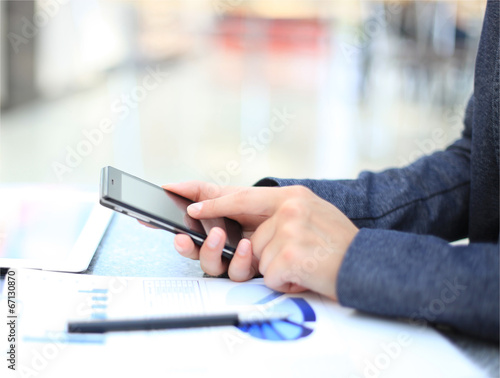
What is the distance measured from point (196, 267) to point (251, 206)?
12cm

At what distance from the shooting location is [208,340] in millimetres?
479

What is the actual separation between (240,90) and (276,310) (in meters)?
4.43

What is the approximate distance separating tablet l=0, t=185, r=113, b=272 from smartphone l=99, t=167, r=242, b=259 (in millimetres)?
105

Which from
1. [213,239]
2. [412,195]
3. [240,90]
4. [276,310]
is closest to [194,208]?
[213,239]

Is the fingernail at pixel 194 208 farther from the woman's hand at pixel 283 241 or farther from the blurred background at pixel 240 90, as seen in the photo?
the blurred background at pixel 240 90

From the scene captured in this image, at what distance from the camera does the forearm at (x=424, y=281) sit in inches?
19.2

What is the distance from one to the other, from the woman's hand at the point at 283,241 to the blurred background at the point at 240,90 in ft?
6.68

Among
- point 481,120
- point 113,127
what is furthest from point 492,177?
point 113,127

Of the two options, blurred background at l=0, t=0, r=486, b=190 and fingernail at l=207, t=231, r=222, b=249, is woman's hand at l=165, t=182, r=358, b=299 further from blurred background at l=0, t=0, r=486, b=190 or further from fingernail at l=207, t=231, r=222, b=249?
blurred background at l=0, t=0, r=486, b=190

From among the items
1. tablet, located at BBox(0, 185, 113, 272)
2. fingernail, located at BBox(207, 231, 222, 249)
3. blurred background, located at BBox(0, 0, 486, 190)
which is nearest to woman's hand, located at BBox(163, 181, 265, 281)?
fingernail, located at BBox(207, 231, 222, 249)

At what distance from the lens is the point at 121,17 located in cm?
529

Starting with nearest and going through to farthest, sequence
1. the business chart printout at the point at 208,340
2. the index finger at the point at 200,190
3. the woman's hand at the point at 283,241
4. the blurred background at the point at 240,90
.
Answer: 1. the business chart printout at the point at 208,340
2. the woman's hand at the point at 283,241
3. the index finger at the point at 200,190
4. the blurred background at the point at 240,90

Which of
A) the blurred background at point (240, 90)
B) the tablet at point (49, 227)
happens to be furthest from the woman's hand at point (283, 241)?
the blurred background at point (240, 90)

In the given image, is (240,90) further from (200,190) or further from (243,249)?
(243,249)
